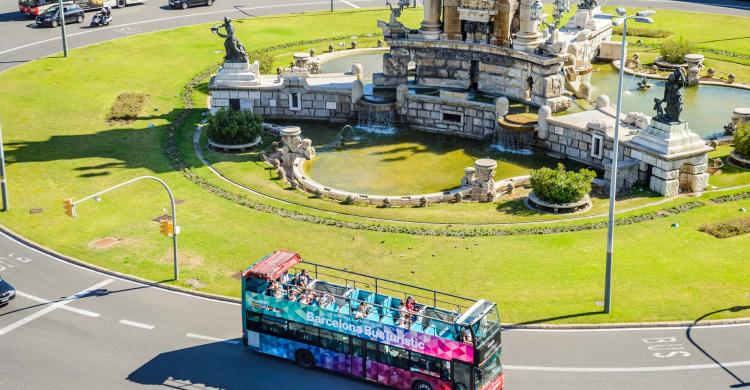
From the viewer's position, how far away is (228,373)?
1580 inches

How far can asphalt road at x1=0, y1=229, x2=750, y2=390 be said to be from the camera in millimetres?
39375

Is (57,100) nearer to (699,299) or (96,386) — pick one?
(96,386)

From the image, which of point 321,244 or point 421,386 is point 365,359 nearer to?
point 421,386

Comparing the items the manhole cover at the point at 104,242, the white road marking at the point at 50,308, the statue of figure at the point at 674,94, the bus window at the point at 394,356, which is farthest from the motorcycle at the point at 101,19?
the bus window at the point at 394,356

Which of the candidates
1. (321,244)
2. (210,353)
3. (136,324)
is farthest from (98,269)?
(321,244)

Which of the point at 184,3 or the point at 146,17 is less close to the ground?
the point at 184,3

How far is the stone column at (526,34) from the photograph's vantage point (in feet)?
242

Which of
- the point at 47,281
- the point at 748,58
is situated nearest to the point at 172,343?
the point at 47,281

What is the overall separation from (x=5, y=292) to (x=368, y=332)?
18.6 metres

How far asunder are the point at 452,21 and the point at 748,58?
3115 cm

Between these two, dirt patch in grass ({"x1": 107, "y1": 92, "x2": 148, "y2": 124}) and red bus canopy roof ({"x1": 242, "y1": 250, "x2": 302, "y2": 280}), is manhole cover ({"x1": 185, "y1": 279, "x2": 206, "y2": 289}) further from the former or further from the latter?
dirt patch in grass ({"x1": 107, "y1": 92, "x2": 148, "y2": 124})

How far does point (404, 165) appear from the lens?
2630 inches

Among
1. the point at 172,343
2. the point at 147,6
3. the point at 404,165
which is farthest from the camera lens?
the point at 147,6

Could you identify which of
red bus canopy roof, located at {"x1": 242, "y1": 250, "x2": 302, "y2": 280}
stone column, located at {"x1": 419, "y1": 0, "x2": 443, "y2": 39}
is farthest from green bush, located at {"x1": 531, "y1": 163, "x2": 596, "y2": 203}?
stone column, located at {"x1": 419, "y1": 0, "x2": 443, "y2": 39}
